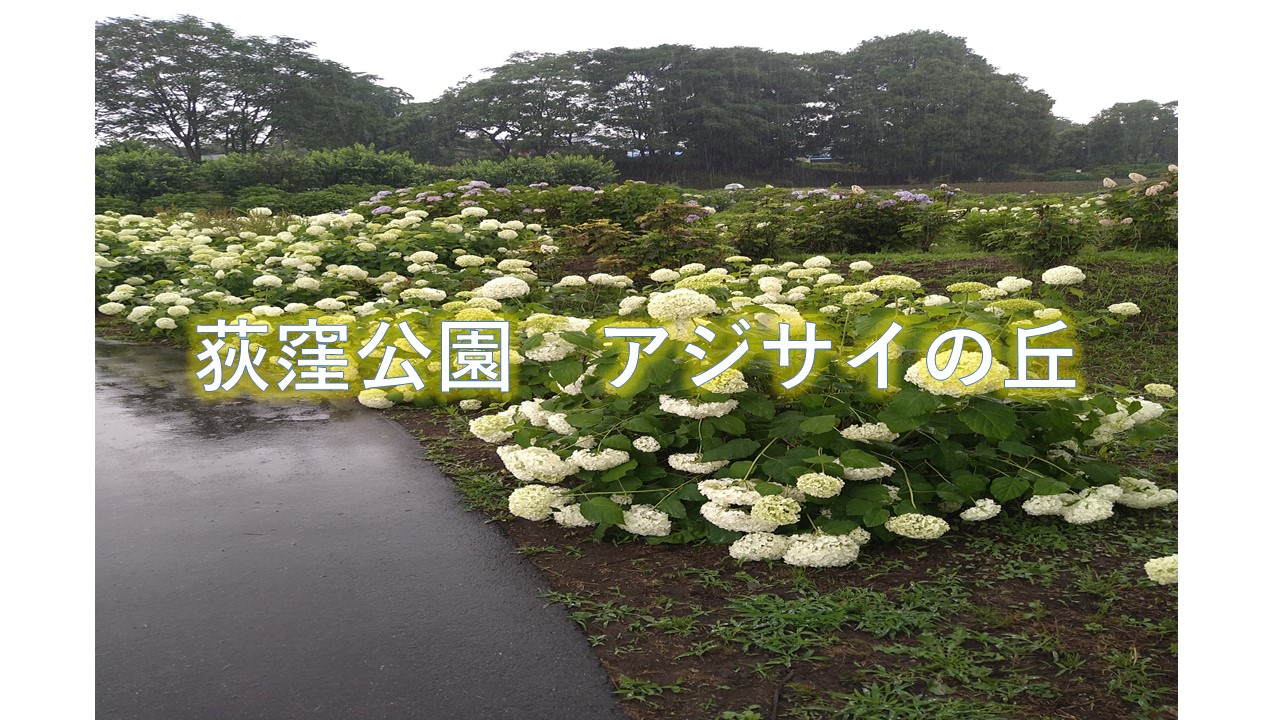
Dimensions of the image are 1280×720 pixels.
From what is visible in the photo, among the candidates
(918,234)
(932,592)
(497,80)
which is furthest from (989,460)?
(497,80)

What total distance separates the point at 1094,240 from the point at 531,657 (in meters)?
7.51

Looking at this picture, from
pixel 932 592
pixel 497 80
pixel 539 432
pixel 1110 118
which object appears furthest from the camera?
pixel 1110 118

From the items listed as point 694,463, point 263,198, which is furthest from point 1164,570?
point 263,198

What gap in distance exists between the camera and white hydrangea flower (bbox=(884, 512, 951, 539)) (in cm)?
322

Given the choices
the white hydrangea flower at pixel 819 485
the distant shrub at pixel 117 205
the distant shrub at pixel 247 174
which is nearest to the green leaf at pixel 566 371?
the white hydrangea flower at pixel 819 485

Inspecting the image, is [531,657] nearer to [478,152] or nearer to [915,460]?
[915,460]

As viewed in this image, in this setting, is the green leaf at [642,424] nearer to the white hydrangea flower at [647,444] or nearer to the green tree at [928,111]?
the white hydrangea flower at [647,444]

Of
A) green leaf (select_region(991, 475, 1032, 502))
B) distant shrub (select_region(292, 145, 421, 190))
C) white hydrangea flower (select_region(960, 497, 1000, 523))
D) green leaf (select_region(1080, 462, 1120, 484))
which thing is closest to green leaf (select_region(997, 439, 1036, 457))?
green leaf (select_region(991, 475, 1032, 502))

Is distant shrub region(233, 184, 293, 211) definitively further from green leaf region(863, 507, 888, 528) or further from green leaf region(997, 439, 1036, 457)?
green leaf region(997, 439, 1036, 457)

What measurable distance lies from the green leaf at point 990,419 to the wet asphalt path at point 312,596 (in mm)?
1674

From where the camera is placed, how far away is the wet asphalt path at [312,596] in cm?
249

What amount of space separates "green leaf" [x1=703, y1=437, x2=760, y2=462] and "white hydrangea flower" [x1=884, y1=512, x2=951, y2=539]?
60cm

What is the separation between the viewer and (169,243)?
10445 mm

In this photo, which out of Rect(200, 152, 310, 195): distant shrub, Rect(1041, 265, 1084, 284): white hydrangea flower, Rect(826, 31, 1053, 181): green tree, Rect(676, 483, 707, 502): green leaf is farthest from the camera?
Rect(826, 31, 1053, 181): green tree
